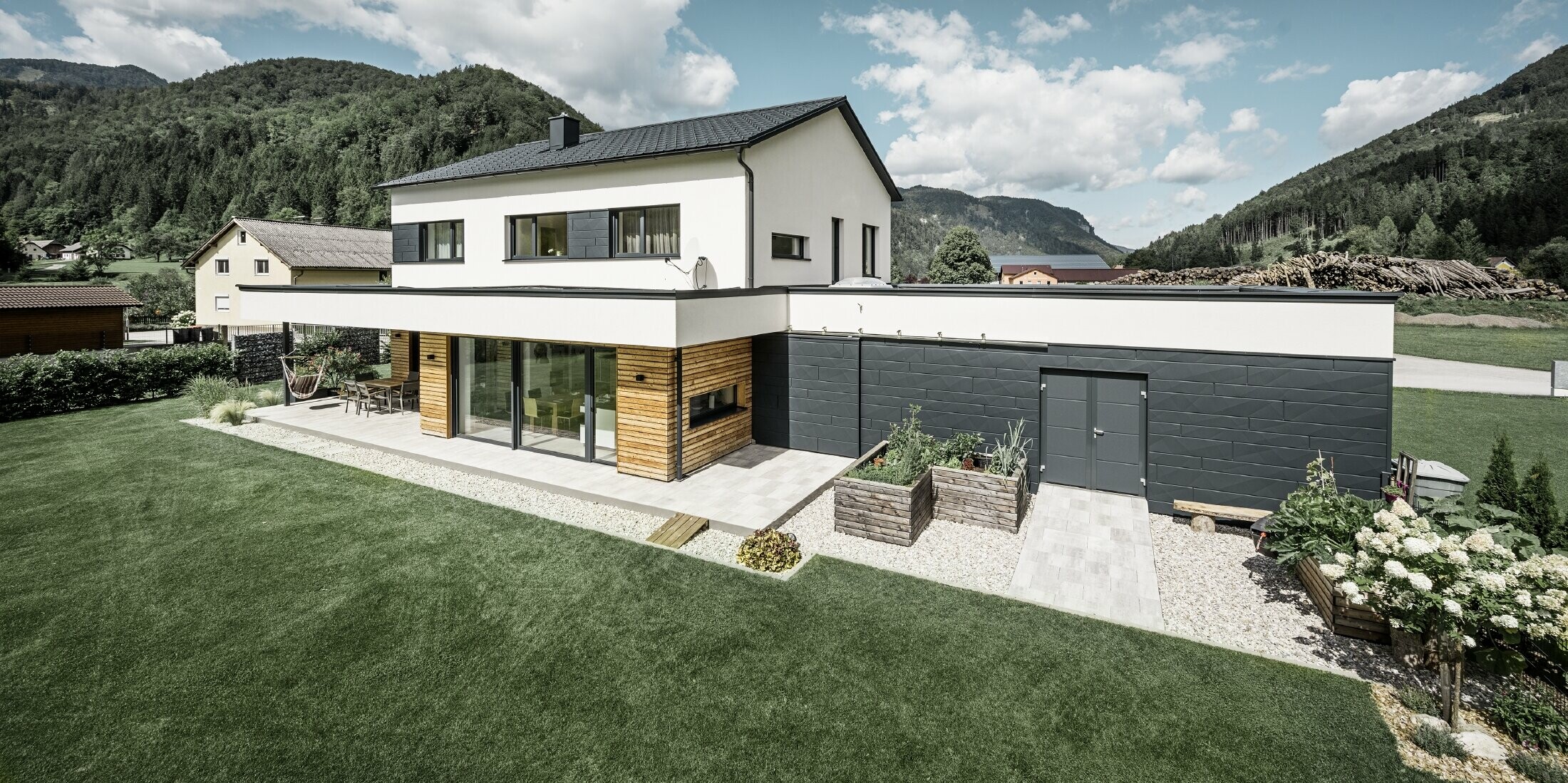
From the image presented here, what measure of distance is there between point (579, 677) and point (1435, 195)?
76.3 m

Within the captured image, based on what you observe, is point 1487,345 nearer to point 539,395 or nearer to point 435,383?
point 539,395

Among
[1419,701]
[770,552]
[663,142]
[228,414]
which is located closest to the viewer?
[1419,701]

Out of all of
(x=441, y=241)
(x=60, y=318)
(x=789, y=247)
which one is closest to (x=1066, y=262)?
(x=789, y=247)

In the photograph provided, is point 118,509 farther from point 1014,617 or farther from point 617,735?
point 1014,617

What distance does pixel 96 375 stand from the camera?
16.7m

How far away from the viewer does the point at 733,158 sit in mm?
11953

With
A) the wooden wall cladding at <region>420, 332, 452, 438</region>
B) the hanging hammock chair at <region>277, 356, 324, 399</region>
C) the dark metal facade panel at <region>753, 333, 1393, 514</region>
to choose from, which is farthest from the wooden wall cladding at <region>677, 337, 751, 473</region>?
the hanging hammock chair at <region>277, 356, 324, 399</region>

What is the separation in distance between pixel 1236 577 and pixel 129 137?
130 metres

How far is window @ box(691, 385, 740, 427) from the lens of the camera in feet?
37.9

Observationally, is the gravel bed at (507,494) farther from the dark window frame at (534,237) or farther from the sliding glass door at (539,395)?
the dark window frame at (534,237)

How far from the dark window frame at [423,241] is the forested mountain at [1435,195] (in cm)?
3911

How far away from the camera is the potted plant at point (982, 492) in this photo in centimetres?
885

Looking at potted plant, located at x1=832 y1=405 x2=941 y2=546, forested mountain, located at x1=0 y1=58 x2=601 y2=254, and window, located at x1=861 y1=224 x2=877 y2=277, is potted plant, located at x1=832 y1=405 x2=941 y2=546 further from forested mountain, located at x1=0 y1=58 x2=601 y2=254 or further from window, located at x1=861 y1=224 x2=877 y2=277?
forested mountain, located at x1=0 y1=58 x2=601 y2=254

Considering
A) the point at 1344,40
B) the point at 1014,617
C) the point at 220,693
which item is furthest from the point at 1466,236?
the point at 220,693
